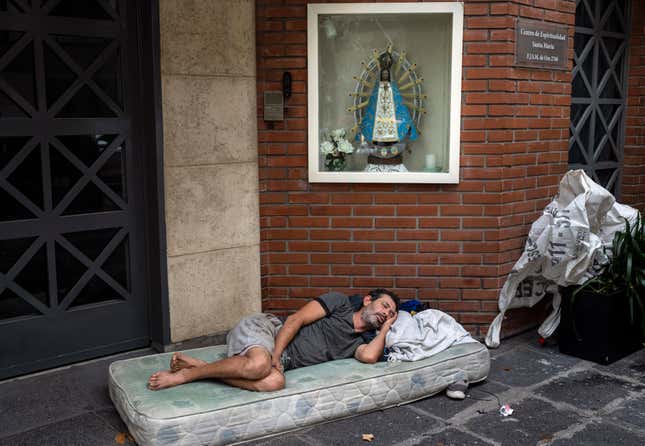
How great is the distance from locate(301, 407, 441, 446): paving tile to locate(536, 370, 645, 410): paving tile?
0.98 meters

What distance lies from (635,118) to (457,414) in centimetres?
419

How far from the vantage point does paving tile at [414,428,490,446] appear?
12.7ft

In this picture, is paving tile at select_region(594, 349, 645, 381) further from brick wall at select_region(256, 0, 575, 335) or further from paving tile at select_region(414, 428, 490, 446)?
paving tile at select_region(414, 428, 490, 446)

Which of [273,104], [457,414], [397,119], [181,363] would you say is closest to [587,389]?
[457,414]

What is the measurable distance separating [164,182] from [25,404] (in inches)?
68.8

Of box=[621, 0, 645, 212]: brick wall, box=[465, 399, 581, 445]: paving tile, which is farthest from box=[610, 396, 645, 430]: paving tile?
box=[621, 0, 645, 212]: brick wall

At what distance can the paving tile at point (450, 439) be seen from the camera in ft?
12.7

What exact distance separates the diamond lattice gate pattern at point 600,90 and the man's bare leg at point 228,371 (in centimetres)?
383

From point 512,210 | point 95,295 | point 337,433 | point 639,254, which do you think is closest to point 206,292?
point 95,295

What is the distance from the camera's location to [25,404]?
4.30 m

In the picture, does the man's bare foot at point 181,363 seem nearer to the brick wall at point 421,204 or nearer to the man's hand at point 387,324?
the man's hand at point 387,324

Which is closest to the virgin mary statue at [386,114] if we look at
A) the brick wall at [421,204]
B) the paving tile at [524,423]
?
the brick wall at [421,204]

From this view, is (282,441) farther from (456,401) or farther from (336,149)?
(336,149)

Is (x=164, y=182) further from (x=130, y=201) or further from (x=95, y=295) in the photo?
(x=95, y=295)
